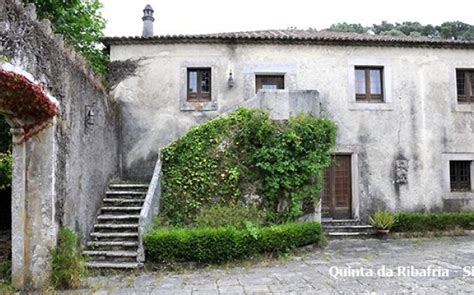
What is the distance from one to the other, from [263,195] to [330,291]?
3.75m

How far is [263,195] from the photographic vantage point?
9781 millimetres

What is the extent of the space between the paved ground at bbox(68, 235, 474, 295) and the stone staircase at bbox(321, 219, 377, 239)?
2234 millimetres

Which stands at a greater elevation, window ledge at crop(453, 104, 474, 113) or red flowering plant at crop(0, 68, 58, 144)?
window ledge at crop(453, 104, 474, 113)

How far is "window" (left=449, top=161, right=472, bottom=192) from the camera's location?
44.3 ft

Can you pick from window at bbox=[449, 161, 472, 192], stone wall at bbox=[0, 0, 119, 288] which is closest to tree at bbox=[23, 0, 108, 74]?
stone wall at bbox=[0, 0, 119, 288]

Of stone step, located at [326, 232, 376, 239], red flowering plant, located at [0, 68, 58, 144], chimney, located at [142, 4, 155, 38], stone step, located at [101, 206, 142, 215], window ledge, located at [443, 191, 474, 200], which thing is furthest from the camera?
chimney, located at [142, 4, 155, 38]

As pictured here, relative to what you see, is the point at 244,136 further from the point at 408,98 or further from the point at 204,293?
the point at 408,98

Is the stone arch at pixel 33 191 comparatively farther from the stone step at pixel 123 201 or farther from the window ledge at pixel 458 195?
the window ledge at pixel 458 195

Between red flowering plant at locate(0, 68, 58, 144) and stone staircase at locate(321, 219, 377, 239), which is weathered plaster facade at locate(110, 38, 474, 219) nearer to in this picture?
stone staircase at locate(321, 219, 377, 239)

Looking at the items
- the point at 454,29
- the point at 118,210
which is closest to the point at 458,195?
the point at 118,210

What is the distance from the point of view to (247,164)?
986cm

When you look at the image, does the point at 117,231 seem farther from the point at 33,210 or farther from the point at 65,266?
the point at 33,210

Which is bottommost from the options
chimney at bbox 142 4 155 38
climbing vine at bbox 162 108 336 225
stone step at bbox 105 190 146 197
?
stone step at bbox 105 190 146 197

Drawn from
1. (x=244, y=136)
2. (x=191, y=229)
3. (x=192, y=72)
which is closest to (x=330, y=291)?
(x=191, y=229)
